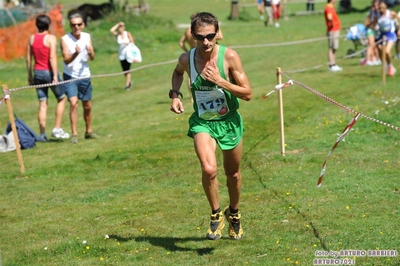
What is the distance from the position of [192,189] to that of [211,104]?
284 centimetres

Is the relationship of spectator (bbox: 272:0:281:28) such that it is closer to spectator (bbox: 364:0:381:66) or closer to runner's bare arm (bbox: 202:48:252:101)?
spectator (bbox: 364:0:381:66)

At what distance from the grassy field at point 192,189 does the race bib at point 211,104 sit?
1.31 m

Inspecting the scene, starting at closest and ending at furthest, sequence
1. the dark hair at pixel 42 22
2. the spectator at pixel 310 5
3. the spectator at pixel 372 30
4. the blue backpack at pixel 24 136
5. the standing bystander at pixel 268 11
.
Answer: the dark hair at pixel 42 22 < the blue backpack at pixel 24 136 < the spectator at pixel 372 30 < the standing bystander at pixel 268 11 < the spectator at pixel 310 5

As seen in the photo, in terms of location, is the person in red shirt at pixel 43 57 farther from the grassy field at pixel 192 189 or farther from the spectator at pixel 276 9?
the spectator at pixel 276 9

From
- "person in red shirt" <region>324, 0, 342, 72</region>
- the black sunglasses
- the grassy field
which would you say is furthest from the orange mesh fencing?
the black sunglasses

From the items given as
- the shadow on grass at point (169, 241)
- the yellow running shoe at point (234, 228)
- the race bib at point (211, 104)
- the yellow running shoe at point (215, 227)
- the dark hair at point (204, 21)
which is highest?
the dark hair at point (204, 21)

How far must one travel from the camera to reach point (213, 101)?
21.7ft

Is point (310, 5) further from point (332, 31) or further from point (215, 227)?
point (215, 227)

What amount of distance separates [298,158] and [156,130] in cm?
384

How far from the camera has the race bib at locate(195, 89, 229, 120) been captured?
657 cm

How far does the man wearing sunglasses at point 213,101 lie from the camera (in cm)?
643

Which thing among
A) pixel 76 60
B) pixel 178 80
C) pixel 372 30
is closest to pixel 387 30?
pixel 372 30

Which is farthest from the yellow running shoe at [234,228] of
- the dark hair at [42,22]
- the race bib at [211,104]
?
the dark hair at [42,22]

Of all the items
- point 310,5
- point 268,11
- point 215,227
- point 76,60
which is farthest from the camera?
point 310,5
